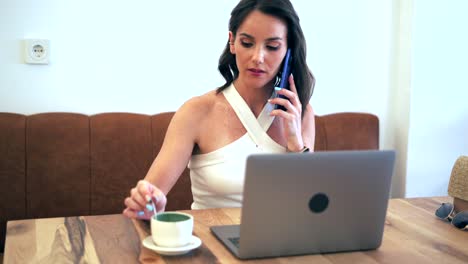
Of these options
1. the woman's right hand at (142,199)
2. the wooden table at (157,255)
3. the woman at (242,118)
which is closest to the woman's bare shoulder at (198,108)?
the woman at (242,118)

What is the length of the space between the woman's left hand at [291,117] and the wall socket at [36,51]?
3.40 feet

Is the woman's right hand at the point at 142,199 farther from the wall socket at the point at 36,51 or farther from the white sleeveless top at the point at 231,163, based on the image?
the wall socket at the point at 36,51

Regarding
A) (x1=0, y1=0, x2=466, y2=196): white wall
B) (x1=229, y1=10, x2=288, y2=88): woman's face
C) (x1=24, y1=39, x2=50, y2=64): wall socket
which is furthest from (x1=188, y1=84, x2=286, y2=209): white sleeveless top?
(x1=24, y1=39, x2=50, y2=64): wall socket

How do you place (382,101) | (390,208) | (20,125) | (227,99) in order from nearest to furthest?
(390,208) → (227,99) → (20,125) → (382,101)

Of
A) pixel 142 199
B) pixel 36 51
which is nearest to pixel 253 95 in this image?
pixel 142 199

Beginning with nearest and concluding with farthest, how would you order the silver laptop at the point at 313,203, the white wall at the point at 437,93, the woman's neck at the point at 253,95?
1. the silver laptop at the point at 313,203
2. the woman's neck at the point at 253,95
3. the white wall at the point at 437,93

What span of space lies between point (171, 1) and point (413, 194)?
1.39 meters

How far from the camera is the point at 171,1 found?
246 cm

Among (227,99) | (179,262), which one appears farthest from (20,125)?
(179,262)

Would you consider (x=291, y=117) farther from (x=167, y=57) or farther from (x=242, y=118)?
(x=167, y=57)

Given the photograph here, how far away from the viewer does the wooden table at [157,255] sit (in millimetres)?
1151

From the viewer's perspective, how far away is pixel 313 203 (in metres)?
1.13

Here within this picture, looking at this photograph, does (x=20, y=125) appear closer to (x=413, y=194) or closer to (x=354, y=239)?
(x=354, y=239)

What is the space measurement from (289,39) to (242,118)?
0.28m
